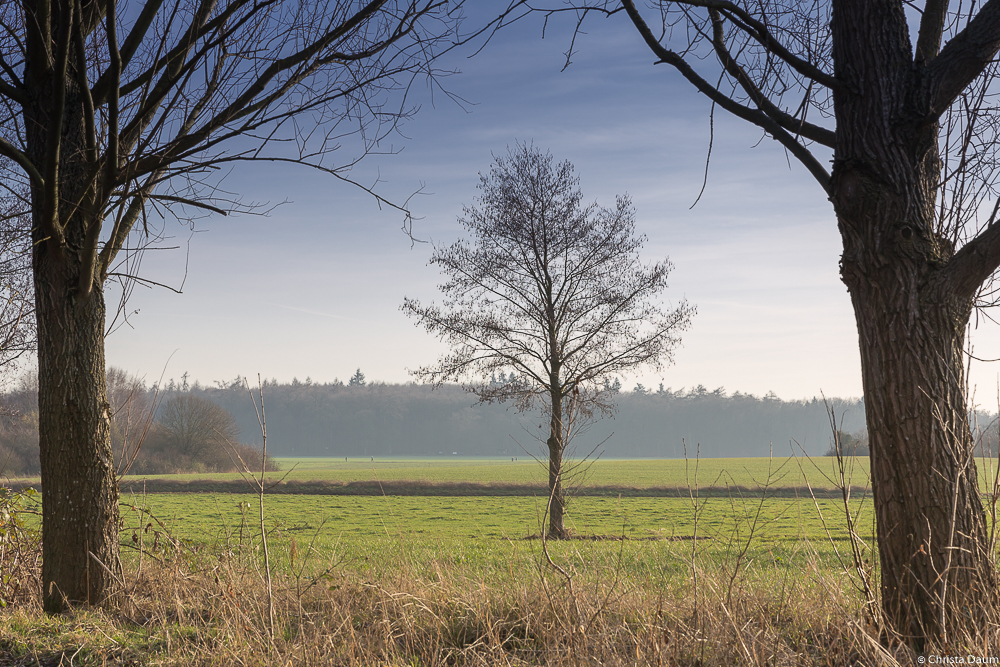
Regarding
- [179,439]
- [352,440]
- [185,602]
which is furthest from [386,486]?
[352,440]

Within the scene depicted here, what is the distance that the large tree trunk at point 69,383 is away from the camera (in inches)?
177

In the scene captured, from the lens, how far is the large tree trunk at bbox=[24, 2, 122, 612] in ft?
14.8

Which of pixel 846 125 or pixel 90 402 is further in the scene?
pixel 90 402

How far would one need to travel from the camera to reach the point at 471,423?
118250 mm

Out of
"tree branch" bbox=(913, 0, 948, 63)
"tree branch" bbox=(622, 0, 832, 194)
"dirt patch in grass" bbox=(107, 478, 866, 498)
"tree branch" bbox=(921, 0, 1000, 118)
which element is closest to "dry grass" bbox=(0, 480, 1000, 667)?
"tree branch" bbox=(622, 0, 832, 194)

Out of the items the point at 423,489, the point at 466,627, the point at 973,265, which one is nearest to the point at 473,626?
the point at 466,627

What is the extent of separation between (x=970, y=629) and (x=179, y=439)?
2043 inches

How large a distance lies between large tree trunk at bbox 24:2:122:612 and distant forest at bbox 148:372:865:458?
106 meters

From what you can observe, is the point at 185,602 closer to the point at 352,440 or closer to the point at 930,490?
the point at 930,490

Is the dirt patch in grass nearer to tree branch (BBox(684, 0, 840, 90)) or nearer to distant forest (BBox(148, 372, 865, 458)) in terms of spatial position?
tree branch (BBox(684, 0, 840, 90))

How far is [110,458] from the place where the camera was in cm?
479

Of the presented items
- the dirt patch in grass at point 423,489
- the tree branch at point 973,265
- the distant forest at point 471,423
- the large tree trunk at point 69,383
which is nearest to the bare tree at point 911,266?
the tree branch at point 973,265

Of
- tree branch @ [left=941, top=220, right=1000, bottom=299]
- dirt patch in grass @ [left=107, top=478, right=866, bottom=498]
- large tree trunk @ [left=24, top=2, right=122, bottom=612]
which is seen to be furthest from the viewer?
dirt patch in grass @ [left=107, top=478, right=866, bottom=498]

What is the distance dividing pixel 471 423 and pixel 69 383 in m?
115
